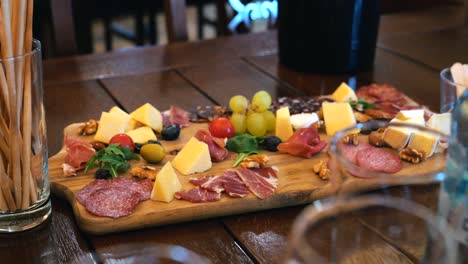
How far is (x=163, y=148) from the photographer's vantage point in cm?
89

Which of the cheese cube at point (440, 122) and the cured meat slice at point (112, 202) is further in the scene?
the cheese cube at point (440, 122)

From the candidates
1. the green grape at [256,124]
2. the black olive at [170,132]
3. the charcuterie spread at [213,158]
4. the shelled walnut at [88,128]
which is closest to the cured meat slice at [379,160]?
the charcuterie spread at [213,158]

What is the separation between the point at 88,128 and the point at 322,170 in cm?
35

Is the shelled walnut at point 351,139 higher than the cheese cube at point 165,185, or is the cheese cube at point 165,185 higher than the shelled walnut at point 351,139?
the shelled walnut at point 351,139

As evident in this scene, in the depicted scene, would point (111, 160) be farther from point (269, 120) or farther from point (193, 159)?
point (269, 120)

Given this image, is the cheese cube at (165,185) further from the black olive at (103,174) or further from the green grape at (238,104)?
the green grape at (238,104)

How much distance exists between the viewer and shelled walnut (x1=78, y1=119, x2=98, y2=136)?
0.97 metres

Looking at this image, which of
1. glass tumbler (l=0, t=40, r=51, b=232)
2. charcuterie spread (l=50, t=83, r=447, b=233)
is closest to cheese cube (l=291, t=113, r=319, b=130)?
charcuterie spread (l=50, t=83, r=447, b=233)

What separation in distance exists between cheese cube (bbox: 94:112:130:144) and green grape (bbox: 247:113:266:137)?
180 mm

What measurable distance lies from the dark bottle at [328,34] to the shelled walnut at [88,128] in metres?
0.44

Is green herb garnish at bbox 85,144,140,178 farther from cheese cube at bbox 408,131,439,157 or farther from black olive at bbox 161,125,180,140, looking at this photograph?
cheese cube at bbox 408,131,439,157

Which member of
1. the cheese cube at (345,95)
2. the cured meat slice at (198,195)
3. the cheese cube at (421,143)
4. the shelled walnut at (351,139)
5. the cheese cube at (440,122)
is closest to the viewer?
the shelled walnut at (351,139)

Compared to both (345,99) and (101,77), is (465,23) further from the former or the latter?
(101,77)

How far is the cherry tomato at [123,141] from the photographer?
2.94 feet
